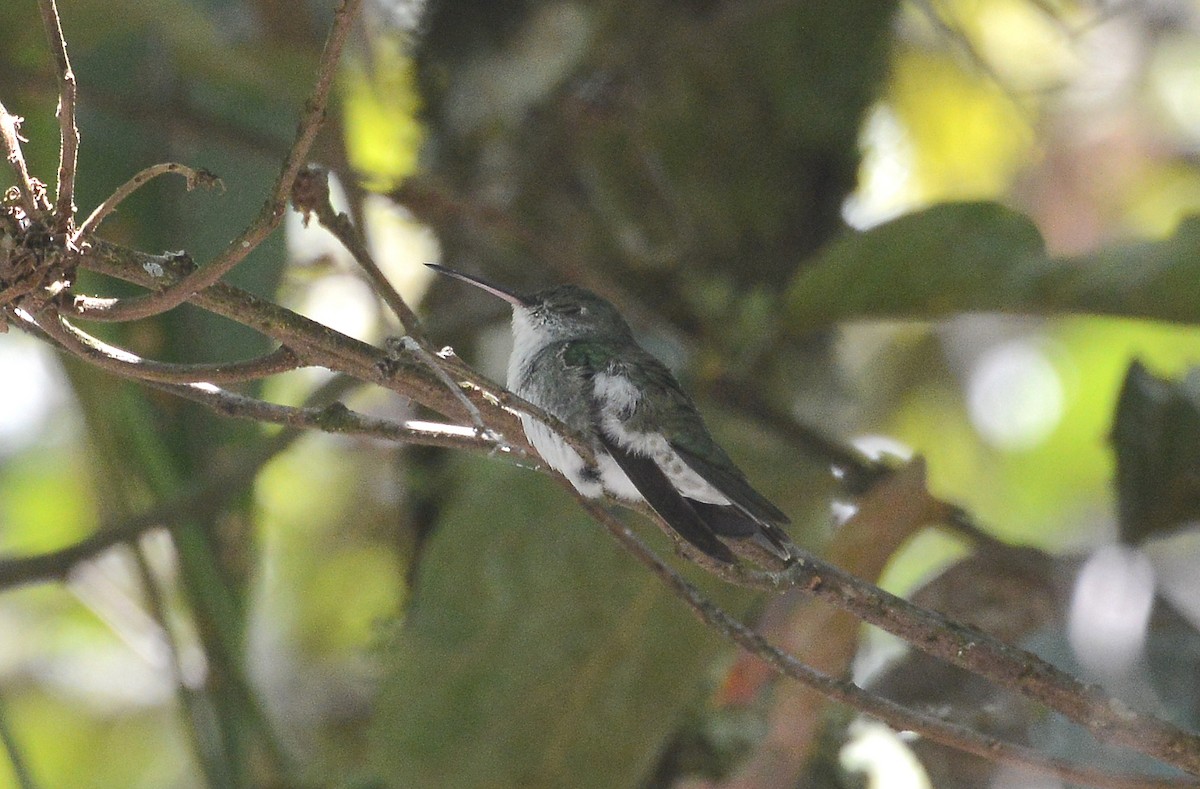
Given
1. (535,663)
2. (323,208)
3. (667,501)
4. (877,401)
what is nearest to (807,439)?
(535,663)

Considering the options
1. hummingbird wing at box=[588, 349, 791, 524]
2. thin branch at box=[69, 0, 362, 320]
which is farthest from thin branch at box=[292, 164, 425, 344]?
hummingbird wing at box=[588, 349, 791, 524]

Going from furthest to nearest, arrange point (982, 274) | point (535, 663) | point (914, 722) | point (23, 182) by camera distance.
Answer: point (982, 274) < point (535, 663) < point (914, 722) < point (23, 182)

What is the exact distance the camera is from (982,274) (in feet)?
A: 9.52

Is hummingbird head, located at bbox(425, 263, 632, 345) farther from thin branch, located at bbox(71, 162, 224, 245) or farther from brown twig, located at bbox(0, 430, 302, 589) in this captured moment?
thin branch, located at bbox(71, 162, 224, 245)

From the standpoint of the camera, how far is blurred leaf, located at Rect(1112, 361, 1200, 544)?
2.91m

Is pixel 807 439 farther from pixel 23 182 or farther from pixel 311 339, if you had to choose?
pixel 23 182

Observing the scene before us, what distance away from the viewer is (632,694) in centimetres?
274

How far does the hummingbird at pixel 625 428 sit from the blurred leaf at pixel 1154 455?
3.54ft

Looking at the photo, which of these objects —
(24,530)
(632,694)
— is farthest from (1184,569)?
(24,530)

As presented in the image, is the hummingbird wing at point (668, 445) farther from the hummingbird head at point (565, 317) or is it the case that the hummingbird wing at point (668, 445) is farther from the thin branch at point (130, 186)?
the thin branch at point (130, 186)

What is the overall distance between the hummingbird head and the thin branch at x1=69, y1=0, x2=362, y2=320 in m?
1.53

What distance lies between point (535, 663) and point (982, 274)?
51.6 inches

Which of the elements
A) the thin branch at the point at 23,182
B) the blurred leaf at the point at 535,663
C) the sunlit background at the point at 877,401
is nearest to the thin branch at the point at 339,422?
the thin branch at the point at 23,182

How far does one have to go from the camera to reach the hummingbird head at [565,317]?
2.91 m
